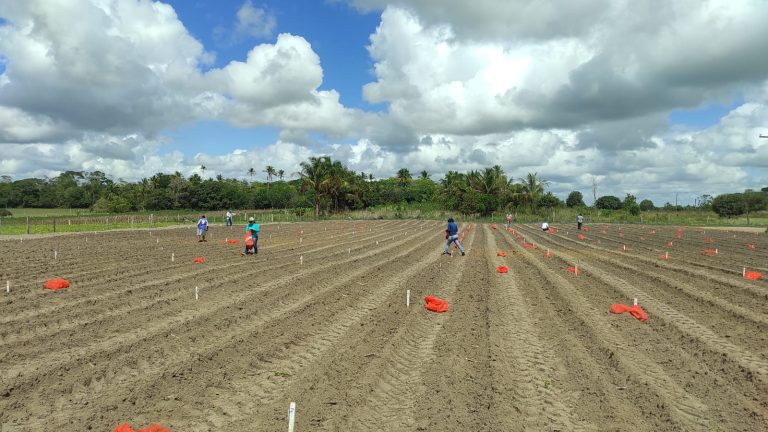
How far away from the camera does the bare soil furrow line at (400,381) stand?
5.26 meters

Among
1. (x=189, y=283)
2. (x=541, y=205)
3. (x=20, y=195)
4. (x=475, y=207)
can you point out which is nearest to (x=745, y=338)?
(x=189, y=283)

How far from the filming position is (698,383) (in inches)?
252

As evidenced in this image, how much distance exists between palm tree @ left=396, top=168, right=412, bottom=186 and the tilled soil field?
115 m

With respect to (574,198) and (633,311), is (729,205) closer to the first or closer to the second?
(574,198)

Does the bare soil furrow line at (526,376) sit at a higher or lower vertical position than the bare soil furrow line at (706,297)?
lower

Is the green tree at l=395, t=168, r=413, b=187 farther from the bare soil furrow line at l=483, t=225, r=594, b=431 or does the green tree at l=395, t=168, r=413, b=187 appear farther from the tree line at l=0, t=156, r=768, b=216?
the bare soil furrow line at l=483, t=225, r=594, b=431

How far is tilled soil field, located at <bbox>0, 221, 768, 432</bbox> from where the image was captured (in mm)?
5398

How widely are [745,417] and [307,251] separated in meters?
18.7

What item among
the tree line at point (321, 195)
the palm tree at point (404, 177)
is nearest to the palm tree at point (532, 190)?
the tree line at point (321, 195)

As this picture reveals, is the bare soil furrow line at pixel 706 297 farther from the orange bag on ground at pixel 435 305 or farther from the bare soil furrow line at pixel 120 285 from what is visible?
the bare soil furrow line at pixel 120 285

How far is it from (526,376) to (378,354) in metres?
2.09

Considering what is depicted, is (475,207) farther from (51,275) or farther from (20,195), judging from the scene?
(20,195)

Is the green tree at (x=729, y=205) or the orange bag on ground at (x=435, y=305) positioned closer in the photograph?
the orange bag on ground at (x=435, y=305)

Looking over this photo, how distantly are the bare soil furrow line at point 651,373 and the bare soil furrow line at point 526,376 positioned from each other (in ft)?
3.30
